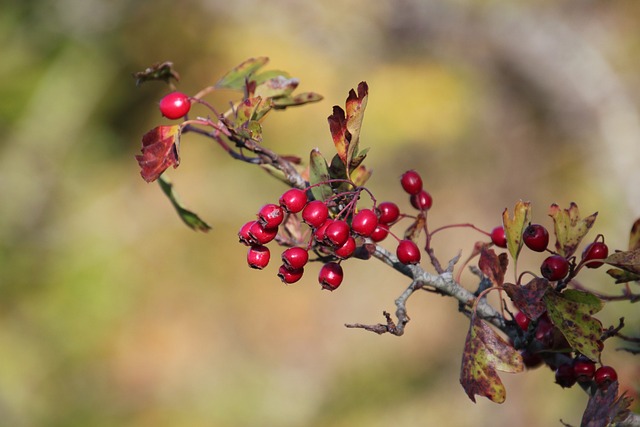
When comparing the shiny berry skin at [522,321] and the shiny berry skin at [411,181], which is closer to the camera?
the shiny berry skin at [522,321]

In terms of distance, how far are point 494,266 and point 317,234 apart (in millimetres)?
198

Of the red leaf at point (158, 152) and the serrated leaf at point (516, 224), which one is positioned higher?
the serrated leaf at point (516, 224)

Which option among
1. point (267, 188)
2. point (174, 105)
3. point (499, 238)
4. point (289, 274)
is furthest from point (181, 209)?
point (267, 188)

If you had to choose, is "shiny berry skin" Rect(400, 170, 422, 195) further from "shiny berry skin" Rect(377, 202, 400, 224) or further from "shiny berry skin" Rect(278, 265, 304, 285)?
"shiny berry skin" Rect(278, 265, 304, 285)

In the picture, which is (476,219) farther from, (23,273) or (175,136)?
(175,136)

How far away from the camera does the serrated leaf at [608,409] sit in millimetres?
641

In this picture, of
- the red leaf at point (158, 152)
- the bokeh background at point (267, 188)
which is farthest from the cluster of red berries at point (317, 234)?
the bokeh background at point (267, 188)

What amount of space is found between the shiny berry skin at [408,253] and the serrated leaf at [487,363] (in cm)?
11

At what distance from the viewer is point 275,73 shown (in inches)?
35.1

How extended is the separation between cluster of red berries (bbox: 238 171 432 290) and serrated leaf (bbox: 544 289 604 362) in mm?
163

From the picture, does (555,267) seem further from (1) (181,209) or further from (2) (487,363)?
(1) (181,209)

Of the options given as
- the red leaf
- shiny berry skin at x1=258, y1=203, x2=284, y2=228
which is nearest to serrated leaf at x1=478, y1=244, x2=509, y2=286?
shiny berry skin at x1=258, y1=203, x2=284, y2=228

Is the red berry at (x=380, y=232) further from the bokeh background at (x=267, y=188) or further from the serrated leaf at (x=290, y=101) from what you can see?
the bokeh background at (x=267, y=188)

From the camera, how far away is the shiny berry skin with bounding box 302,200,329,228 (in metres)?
0.68
